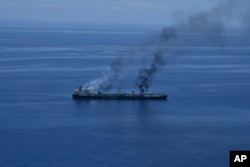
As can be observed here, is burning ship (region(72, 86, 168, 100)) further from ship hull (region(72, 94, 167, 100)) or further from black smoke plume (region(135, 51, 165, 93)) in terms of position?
black smoke plume (region(135, 51, 165, 93))

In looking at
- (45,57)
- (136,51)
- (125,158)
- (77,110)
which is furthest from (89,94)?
(45,57)

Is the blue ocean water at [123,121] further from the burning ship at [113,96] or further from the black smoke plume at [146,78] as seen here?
the black smoke plume at [146,78]

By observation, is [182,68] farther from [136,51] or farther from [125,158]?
[125,158]

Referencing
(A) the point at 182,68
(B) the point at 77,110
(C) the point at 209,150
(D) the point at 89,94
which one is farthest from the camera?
(A) the point at 182,68

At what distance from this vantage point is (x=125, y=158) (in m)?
41.6

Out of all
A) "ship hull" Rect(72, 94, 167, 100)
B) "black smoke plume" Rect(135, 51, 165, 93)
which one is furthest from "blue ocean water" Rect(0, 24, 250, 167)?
"black smoke plume" Rect(135, 51, 165, 93)

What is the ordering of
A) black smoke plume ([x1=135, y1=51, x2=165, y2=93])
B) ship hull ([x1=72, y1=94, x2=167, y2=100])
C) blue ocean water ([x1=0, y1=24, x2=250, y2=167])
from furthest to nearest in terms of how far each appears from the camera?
black smoke plume ([x1=135, y1=51, x2=165, y2=93]) → ship hull ([x1=72, y1=94, x2=167, y2=100]) → blue ocean water ([x1=0, y1=24, x2=250, y2=167])

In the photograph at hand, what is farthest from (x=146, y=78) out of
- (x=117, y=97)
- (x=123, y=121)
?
(x=123, y=121)

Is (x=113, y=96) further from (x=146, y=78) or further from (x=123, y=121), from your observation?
(x=123, y=121)

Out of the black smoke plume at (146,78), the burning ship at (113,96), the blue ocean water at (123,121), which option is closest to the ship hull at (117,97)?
the burning ship at (113,96)

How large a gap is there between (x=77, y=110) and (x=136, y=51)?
51880 mm

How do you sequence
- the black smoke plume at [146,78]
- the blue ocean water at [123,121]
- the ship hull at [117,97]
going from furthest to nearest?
the black smoke plume at [146,78] < the ship hull at [117,97] < the blue ocean water at [123,121]

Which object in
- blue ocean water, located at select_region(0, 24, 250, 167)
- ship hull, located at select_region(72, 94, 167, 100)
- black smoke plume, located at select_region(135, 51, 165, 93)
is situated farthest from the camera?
black smoke plume, located at select_region(135, 51, 165, 93)

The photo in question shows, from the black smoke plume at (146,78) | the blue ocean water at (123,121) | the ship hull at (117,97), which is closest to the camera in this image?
the blue ocean water at (123,121)
